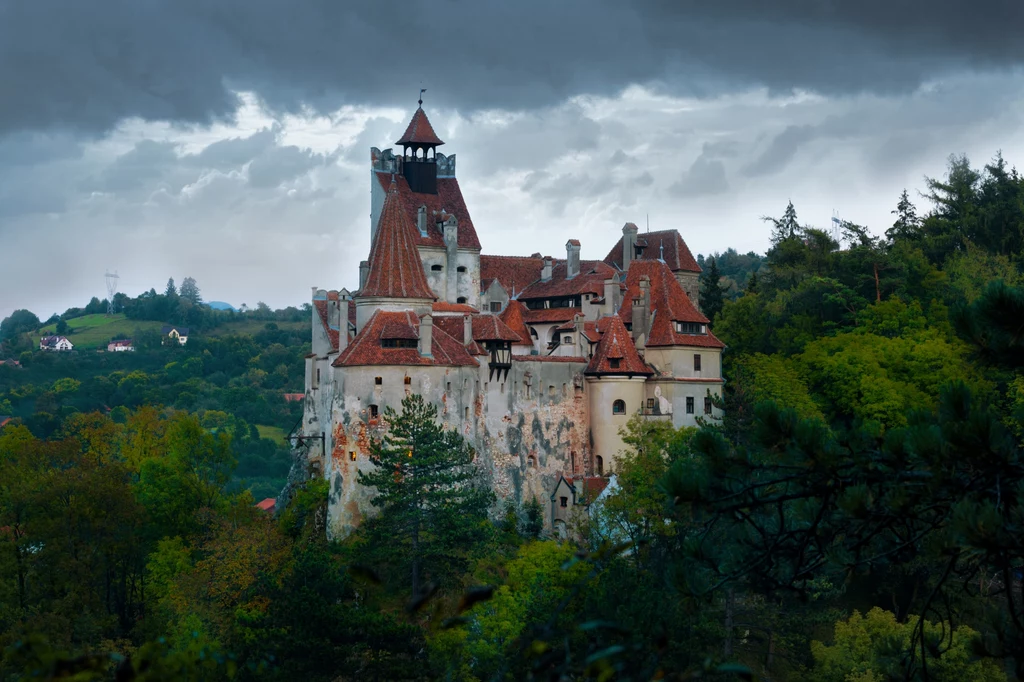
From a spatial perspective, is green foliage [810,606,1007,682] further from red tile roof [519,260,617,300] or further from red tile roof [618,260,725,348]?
red tile roof [519,260,617,300]

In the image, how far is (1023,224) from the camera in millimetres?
70938

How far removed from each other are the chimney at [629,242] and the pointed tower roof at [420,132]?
39.2 ft

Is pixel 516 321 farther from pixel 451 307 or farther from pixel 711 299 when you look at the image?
pixel 711 299

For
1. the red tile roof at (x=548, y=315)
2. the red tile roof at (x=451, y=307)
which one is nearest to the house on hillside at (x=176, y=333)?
the red tile roof at (x=548, y=315)

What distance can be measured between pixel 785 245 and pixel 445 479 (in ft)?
112

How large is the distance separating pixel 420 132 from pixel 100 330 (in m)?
134

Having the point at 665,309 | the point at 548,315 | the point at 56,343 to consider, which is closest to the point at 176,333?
the point at 56,343

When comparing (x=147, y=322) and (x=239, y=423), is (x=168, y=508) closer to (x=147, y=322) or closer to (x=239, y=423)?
(x=239, y=423)

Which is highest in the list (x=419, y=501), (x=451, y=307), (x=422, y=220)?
(x=422, y=220)

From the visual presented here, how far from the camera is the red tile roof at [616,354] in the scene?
63.6 m

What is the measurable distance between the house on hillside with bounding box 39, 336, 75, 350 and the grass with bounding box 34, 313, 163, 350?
112 cm

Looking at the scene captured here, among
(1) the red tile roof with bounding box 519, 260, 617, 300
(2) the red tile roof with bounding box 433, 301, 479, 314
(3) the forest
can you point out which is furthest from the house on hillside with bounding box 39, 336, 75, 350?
(2) the red tile roof with bounding box 433, 301, 479, 314

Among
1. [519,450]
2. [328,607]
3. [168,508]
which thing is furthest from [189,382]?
[328,607]

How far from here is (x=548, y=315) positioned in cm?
6775
